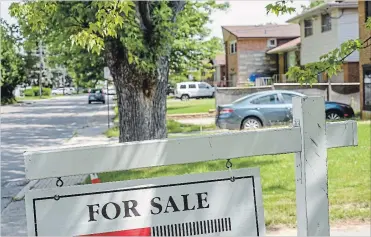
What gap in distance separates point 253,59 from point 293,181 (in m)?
35.6

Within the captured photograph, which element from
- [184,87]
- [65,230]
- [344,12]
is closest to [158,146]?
[65,230]

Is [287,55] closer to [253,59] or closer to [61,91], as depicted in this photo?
[253,59]

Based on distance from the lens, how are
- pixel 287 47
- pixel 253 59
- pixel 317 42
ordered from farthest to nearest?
pixel 253 59 < pixel 287 47 < pixel 317 42

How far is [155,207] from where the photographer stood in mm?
2570

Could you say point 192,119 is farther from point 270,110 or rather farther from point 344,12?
point 344,12

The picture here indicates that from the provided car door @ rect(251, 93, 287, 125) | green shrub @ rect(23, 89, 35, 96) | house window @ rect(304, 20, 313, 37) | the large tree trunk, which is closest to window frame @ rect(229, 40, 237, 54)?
house window @ rect(304, 20, 313, 37)

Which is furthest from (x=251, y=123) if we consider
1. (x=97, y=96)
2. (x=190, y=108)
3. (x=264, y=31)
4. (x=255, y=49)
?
(x=97, y=96)

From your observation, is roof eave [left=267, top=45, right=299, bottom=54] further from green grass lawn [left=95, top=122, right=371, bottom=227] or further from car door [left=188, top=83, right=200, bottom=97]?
green grass lawn [left=95, top=122, right=371, bottom=227]

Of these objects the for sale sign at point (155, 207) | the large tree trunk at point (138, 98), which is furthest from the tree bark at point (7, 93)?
the for sale sign at point (155, 207)

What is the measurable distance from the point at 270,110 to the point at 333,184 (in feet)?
34.3

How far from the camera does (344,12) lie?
28.3 metres

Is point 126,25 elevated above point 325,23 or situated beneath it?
situated beneath

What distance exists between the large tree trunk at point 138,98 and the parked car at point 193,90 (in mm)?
40006

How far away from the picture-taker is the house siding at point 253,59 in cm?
4334
